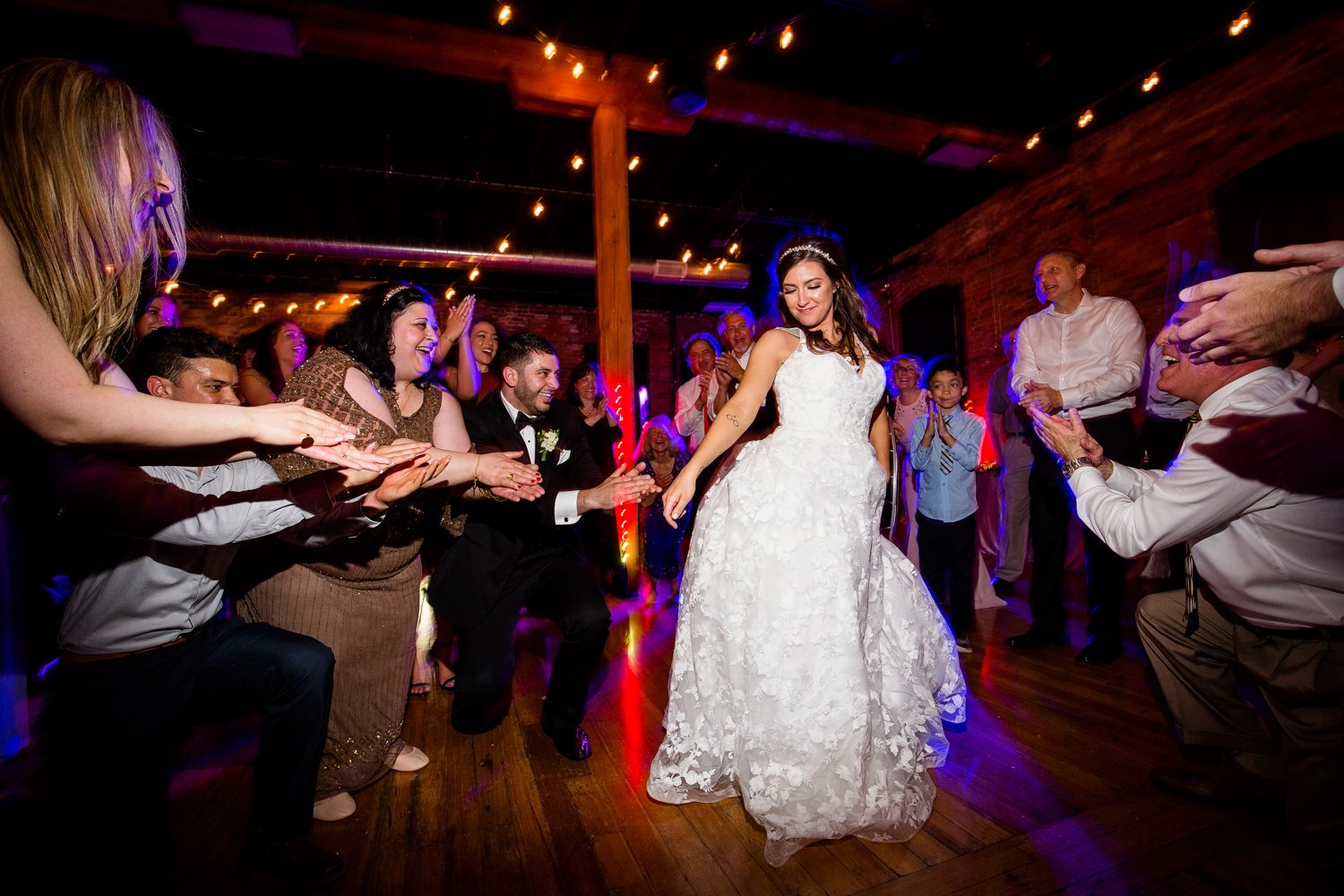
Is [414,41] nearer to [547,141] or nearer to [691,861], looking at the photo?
[547,141]

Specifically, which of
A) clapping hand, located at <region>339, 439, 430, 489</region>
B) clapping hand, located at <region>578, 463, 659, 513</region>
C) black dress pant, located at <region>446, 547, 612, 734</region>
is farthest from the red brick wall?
clapping hand, located at <region>339, 439, 430, 489</region>

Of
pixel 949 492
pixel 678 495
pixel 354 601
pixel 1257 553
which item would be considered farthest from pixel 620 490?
pixel 949 492

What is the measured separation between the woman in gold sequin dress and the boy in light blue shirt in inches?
112

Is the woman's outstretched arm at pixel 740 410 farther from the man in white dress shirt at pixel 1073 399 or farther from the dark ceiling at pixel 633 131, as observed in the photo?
the dark ceiling at pixel 633 131

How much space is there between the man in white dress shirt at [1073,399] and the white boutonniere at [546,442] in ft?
8.47

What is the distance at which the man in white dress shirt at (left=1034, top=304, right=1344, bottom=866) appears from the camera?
1.59 meters

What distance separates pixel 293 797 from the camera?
174 centimetres

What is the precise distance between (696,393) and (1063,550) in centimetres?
334

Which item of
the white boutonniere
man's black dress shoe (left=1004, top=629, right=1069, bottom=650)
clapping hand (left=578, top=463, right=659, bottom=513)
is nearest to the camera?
clapping hand (left=578, top=463, right=659, bottom=513)

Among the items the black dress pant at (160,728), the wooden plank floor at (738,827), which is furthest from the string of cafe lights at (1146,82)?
the black dress pant at (160,728)

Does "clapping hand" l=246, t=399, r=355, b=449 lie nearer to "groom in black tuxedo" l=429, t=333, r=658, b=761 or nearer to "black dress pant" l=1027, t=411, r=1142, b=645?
"groom in black tuxedo" l=429, t=333, r=658, b=761

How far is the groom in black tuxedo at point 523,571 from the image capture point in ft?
8.23

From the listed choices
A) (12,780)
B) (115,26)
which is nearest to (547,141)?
(115,26)

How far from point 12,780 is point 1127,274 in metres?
8.48
